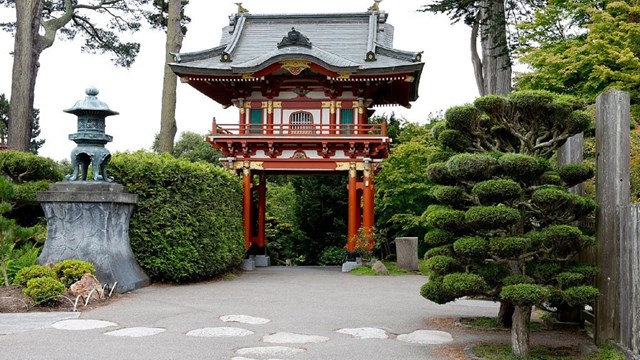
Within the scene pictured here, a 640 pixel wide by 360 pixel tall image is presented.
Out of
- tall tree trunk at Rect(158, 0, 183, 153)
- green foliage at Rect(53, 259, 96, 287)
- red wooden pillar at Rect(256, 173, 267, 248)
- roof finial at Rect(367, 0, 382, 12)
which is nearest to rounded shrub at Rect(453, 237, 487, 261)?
green foliage at Rect(53, 259, 96, 287)

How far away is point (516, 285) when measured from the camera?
6.80 metres

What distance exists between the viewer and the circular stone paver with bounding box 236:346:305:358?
7.26 meters

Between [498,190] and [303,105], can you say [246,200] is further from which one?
[498,190]

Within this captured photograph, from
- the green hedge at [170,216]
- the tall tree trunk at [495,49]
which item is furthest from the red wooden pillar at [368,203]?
the green hedge at [170,216]

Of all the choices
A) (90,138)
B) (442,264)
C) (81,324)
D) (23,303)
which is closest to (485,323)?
(442,264)

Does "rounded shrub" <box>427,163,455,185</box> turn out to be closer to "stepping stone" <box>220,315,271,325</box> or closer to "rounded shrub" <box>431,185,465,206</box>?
"rounded shrub" <box>431,185,465,206</box>

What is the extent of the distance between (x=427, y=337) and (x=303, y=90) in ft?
45.5

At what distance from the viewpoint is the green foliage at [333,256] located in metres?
26.3

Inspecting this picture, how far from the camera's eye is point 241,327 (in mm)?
8961

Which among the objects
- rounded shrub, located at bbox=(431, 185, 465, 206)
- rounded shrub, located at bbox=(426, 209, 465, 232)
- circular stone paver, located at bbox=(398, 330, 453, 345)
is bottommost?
circular stone paver, located at bbox=(398, 330, 453, 345)

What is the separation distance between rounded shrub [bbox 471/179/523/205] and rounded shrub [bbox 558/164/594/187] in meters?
0.94

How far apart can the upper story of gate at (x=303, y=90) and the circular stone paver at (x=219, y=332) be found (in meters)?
11.7

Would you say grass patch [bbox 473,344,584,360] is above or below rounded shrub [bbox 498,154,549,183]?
below

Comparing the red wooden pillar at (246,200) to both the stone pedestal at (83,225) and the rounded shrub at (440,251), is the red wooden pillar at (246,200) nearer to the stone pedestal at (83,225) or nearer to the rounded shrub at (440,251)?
the stone pedestal at (83,225)
